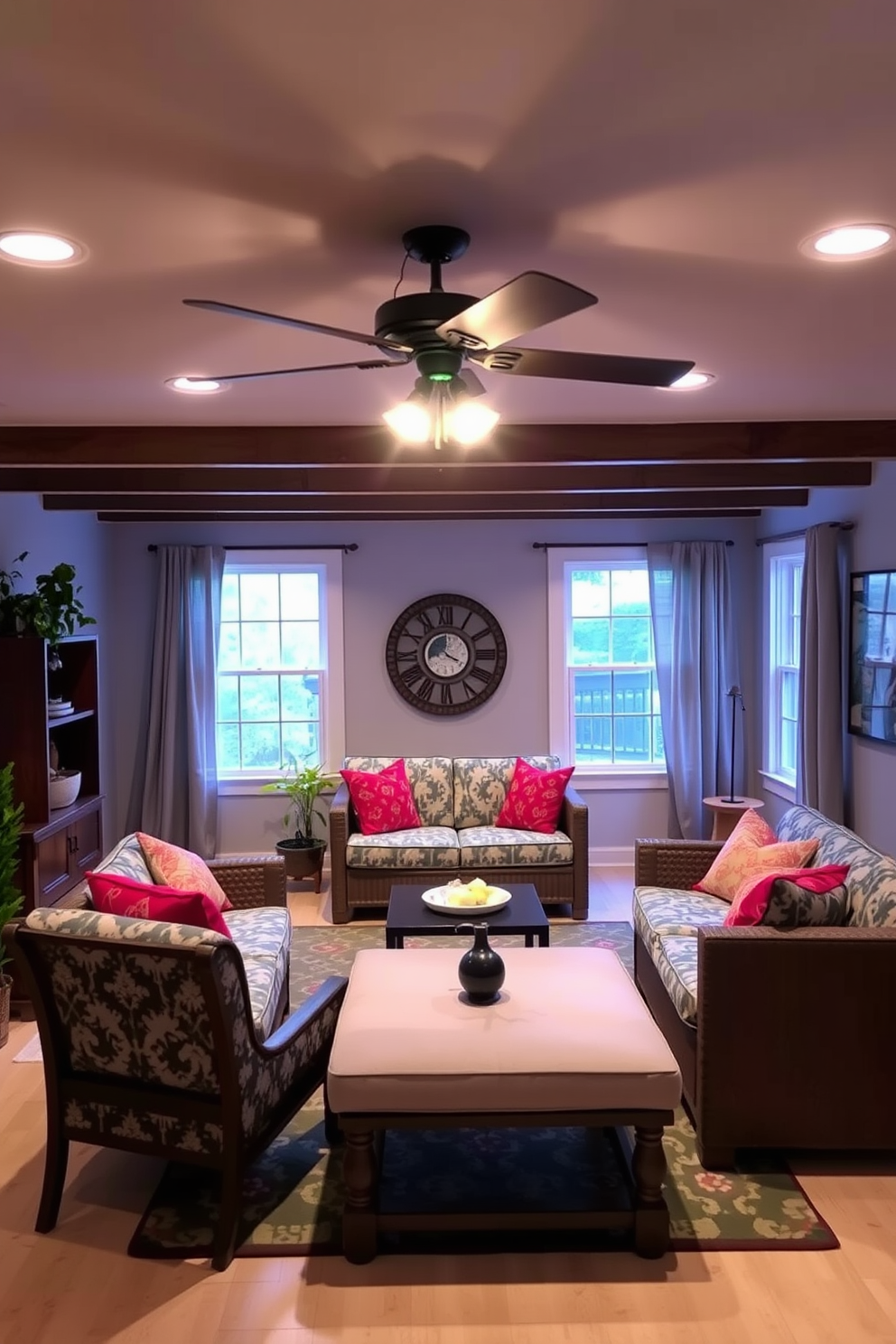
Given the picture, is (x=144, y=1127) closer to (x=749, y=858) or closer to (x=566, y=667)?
(x=749, y=858)

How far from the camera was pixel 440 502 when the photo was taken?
5.69 metres

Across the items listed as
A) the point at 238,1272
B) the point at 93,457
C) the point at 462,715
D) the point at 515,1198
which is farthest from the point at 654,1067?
the point at 462,715

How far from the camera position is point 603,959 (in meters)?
3.45

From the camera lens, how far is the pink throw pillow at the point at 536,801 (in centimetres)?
572

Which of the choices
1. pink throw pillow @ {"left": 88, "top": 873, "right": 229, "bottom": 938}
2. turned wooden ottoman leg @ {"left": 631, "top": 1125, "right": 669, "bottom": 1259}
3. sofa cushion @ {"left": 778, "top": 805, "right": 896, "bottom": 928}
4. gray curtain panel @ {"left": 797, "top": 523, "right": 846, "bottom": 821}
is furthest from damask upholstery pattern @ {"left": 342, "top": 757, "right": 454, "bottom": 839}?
turned wooden ottoman leg @ {"left": 631, "top": 1125, "right": 669, "bottom": 1259}

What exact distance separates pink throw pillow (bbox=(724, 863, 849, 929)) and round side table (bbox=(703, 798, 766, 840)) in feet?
7.75

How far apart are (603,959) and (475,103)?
2746mm

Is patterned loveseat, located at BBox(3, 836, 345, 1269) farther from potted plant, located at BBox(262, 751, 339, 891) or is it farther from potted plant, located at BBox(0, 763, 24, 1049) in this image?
potted plant, located at BBox(262, 751, 339, 891)

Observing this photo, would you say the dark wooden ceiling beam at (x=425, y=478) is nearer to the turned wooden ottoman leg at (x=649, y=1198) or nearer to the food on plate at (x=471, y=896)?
the food on plate at (x=471, y=896)

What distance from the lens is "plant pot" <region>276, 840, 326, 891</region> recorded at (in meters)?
6.23

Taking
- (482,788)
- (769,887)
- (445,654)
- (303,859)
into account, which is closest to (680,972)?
(769,887)

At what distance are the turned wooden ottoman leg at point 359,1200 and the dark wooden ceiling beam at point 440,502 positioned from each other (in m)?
3.67

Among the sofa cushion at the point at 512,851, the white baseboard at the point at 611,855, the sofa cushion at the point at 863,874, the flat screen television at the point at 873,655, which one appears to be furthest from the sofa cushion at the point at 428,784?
the sofa cushion at the point at 863,874

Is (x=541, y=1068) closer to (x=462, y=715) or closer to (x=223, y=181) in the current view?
(x=223, y=181)
